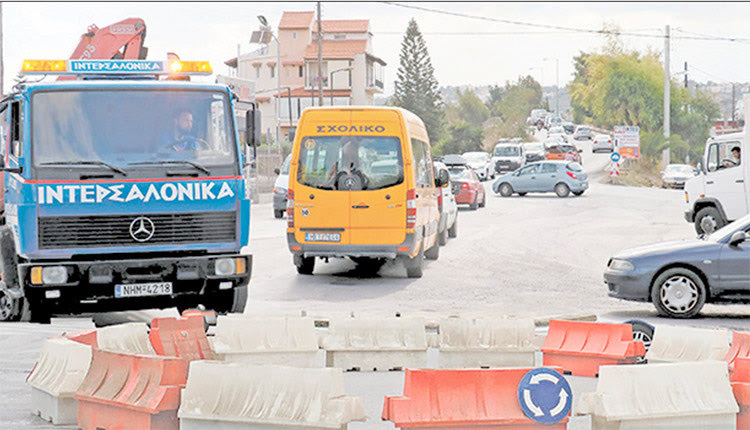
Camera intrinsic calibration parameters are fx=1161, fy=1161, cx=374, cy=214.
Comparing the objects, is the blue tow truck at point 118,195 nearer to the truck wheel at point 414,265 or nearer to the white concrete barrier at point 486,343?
the white concrete barrier at point 486,343

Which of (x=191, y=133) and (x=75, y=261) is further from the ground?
(x=191, y=133)

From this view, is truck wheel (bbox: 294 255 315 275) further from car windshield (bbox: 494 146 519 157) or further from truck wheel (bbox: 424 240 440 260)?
car windshield (bbox: 494 146 519 157)

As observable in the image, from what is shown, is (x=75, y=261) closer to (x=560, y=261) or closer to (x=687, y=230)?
(x=560, y=261)

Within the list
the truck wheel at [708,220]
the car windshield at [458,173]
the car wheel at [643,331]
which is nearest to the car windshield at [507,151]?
the car windshield at [458,173]

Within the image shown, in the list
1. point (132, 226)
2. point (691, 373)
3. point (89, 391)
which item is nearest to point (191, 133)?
point (132, 226)

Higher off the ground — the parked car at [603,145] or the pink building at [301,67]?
the pink building at [301,67]

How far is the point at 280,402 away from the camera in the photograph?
7.05m

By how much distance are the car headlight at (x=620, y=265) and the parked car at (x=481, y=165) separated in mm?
45174

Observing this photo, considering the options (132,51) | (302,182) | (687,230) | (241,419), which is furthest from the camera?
(687,230)

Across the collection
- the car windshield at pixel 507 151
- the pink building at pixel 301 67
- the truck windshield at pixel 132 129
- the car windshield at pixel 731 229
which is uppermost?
the pink building at pixel 301 67

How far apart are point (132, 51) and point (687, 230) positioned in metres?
16.9

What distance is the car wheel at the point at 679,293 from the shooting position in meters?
14.2

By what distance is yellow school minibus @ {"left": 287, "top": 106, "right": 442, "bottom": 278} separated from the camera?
58.1ft

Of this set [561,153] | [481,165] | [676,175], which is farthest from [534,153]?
[676,175]
